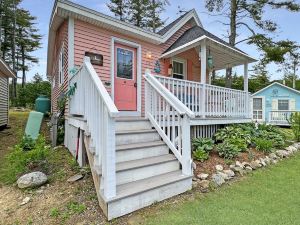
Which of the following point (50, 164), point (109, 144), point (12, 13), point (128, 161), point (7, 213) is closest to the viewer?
point (109, 144)

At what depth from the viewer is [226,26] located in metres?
14.5

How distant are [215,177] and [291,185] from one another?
1398 millimetres

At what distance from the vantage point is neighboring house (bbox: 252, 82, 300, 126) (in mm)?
19078

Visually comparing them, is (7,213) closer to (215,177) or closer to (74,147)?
(74,147)

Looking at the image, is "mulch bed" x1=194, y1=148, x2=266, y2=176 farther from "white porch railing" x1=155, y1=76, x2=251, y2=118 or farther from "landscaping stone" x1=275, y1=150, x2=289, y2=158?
"white porch railing" x1=155, y1=76, x2=251, y2=118

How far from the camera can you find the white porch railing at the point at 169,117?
3914mm

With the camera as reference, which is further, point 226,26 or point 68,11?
point 226,26

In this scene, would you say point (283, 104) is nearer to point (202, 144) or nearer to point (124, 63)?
point (202, 144)

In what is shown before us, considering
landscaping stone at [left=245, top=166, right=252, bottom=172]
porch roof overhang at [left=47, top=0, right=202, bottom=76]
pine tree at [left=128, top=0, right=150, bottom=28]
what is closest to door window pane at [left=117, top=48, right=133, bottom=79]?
porch roof overhang at [left=47, top=0, right=202, bottom=76]

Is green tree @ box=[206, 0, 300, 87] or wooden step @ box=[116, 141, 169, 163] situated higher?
green tree @ box=[206, 0, 300, 87]

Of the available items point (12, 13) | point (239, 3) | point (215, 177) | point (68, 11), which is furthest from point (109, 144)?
point (12, 13)

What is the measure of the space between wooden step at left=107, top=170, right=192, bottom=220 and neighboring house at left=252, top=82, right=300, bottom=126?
673 inches

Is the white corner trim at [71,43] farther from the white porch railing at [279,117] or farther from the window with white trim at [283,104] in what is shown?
the window with white trim at [283,104]

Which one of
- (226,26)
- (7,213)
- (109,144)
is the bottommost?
(7,213)
